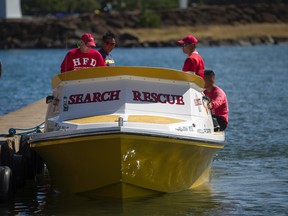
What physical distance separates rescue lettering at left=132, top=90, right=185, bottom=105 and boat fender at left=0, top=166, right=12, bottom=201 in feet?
6.87

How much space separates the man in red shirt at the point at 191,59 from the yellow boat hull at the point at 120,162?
1847mm

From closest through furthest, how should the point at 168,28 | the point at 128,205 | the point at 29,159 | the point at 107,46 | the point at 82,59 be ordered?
the point at 128,205 → the point at 82,59 → the point at 29,159 → the point at 107,46 → the point at 168,28

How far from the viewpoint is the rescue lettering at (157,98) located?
1534cm

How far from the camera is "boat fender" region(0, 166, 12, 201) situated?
49.1ft

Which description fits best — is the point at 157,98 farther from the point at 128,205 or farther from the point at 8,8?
the point at 8,8

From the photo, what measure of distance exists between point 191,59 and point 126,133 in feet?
10.1

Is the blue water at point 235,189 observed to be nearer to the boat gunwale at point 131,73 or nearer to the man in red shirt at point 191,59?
the boat gunwale at point 131,73

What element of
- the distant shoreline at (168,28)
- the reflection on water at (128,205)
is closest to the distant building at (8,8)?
the distant shoreline at (168,28)

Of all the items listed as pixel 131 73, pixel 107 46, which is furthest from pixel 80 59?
pixel 131 73

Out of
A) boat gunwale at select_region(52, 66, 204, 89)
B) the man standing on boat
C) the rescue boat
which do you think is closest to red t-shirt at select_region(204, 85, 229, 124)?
the rescue boat

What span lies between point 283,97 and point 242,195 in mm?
20240

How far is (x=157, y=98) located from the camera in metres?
15.4

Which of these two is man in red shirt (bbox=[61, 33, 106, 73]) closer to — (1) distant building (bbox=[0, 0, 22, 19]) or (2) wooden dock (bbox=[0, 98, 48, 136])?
(2) wooden dock (bbox=[0, 98, 48, 136])

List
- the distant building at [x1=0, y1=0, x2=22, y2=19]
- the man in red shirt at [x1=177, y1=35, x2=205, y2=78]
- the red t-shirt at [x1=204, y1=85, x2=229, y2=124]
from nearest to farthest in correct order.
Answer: the man in red shirt at [x1=177, y1=35, x2=205, y2=78]
the red t-shirt at [x1=204, y1=85, x2=229, y2=124]
the distant building at [x1=0, y1=0, x2=22, y2=19]
